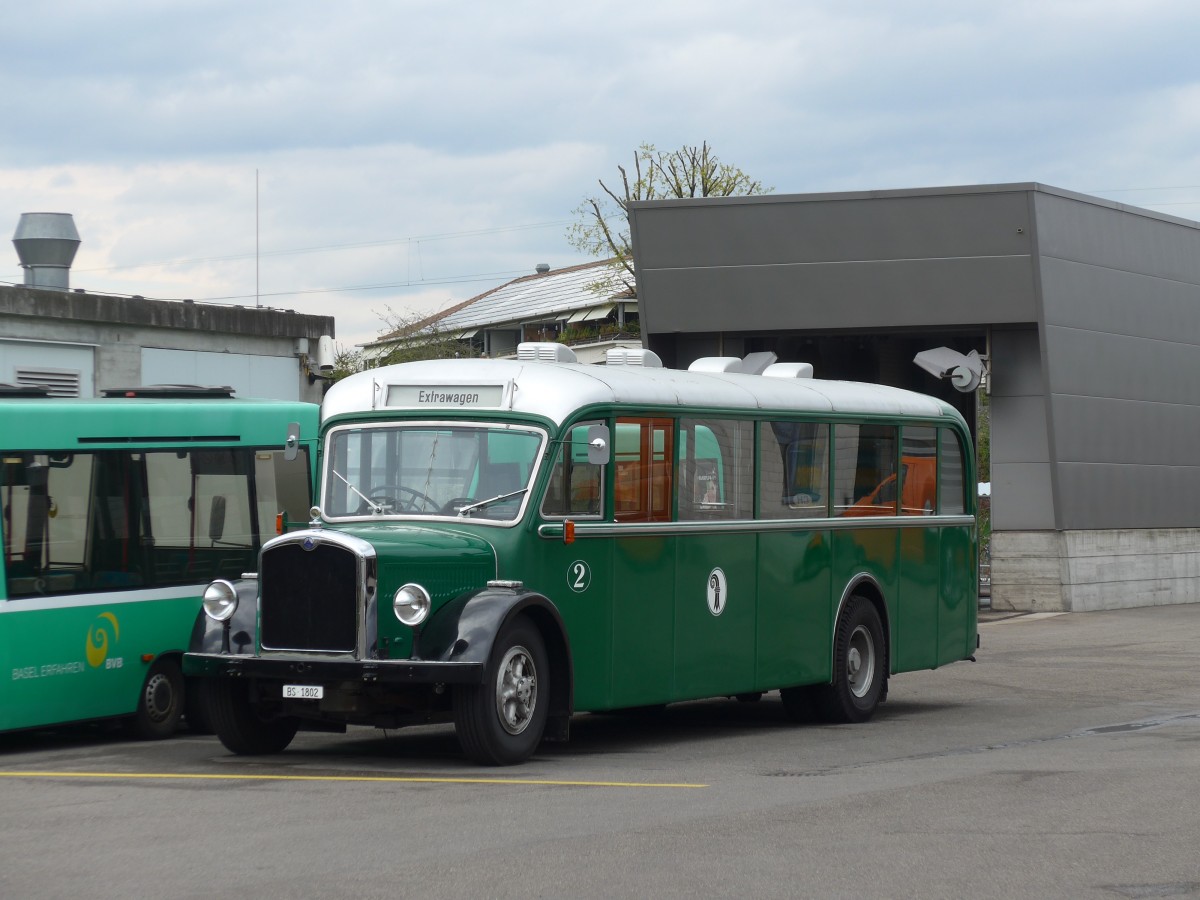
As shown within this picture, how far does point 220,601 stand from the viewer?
11805 mm

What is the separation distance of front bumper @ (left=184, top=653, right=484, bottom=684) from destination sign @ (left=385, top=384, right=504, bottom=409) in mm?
1986

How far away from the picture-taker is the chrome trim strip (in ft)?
40.4

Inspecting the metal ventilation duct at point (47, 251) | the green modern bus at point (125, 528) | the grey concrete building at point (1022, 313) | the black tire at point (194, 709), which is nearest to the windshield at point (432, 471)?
the green modern bus at point (125, 528)

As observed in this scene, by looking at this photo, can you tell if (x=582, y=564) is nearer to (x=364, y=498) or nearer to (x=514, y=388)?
(x=514, y=388)

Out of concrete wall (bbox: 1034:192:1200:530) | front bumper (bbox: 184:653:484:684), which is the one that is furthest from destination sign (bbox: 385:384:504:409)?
concrete wall (bbox: 1034:192:1200:530)

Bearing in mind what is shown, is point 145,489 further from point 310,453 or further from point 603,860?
point 603,860

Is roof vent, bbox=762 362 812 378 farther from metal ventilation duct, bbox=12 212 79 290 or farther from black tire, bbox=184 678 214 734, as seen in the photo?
metal ventilation duct, bbox=12 212 79 290

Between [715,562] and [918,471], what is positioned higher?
[918,471]

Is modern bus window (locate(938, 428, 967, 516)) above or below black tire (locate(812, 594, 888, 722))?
above

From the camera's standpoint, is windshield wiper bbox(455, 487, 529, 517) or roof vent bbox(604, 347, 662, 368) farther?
roof vent bbox(604, 347, 662, 368)

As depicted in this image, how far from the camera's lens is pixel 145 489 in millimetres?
13797

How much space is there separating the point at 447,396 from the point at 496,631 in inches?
76.6

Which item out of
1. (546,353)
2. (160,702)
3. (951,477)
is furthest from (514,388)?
(951,477)

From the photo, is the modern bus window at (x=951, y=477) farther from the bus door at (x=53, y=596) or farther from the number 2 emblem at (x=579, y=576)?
the bus door at (x=53, y=596)
